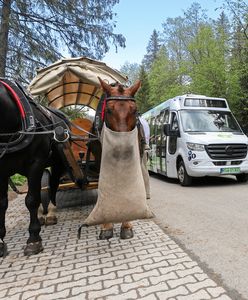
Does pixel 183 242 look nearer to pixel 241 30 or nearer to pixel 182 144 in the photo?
pixel 182 144

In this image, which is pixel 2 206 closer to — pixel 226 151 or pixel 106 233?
pixel 106 233

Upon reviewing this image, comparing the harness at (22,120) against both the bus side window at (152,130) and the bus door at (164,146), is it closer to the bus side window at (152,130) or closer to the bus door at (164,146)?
the bus door at (164,146)

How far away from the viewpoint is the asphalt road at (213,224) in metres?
3.80

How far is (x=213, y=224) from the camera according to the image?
19.0 feet

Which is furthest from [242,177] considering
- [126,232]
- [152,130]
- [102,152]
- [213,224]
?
[102,152]

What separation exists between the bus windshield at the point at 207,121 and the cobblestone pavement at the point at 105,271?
6.14 meters

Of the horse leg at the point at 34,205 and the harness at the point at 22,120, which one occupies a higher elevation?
the harness at the point at 22,120

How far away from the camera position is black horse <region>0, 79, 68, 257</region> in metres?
4.24

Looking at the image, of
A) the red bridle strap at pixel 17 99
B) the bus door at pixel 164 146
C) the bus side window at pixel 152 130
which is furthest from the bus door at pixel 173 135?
the red bridle strap at pixel 17 99

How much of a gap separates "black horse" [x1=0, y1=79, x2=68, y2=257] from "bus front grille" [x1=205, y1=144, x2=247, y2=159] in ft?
20.8

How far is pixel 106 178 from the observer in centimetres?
A: 412

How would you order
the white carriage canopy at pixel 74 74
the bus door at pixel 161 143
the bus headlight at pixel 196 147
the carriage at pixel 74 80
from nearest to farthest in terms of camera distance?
the carriage at pixel 74 80
the white carriage canopy at pixel 74 74
the bus headlight at pixel 196 147
the bus door at pixel 161 143

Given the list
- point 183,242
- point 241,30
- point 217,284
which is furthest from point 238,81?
point 217,284

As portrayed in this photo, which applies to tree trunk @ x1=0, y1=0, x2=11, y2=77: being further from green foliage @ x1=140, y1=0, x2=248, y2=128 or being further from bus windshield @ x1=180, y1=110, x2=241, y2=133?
green foliage @ x1=140, y1=0, x2=248, y2=128
